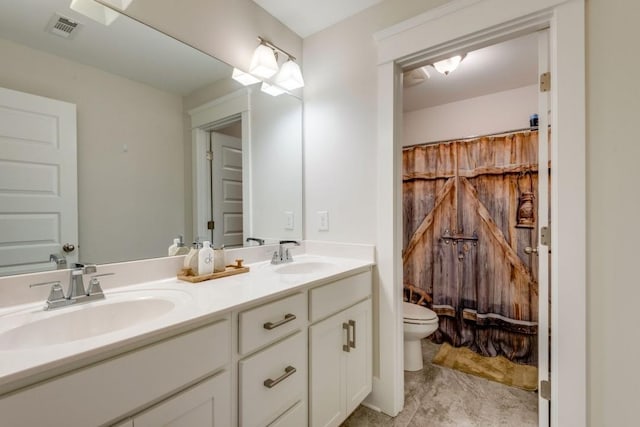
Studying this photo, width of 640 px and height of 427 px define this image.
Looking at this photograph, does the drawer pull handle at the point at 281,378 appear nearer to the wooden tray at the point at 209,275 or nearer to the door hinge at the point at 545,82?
the wooden tray at the point at 209,275

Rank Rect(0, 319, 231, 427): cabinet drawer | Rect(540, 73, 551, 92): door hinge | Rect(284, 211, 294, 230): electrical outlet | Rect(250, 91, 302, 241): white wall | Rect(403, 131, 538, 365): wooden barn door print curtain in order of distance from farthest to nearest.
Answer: Rect(403, 131, 538, 365): wooden barn door print curtain, Rect(284, 211, 294, 230): electrical outlet, Rect(250, 91, 302, 241): white wall, Rect(540, 73, 551, 92): door hinge, Rect(0, 319, 231, 427): cabinet drawer

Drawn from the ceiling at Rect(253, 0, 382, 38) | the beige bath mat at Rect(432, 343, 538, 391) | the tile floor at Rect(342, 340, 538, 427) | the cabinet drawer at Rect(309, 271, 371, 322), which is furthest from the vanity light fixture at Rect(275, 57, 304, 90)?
the beige bath mat at Rect(432, 343, 538, 391)

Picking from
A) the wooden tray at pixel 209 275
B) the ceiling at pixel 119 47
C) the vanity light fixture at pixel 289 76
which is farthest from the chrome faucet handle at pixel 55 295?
the vanity light fixture at pixel 289 76

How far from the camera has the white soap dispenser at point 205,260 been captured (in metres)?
1.29

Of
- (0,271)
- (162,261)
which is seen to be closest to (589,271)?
(162,261)

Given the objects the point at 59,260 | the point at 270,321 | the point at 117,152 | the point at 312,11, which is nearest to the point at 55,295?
the point at 59,260

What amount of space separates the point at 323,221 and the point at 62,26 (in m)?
1.45

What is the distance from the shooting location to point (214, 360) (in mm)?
855

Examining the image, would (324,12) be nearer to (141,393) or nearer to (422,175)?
(422,175)

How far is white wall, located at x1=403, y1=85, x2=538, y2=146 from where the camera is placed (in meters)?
2.53

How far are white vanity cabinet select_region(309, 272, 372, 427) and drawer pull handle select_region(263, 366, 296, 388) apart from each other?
13 centimetres

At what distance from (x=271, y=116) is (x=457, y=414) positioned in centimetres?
205

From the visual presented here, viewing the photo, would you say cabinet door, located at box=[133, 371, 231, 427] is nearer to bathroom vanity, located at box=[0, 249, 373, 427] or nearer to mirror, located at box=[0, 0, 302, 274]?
bathroom vanity, located at box=[0, 249, 373, 427]

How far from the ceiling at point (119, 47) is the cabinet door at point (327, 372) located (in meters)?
1.29
